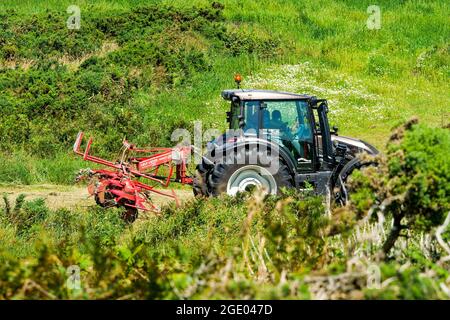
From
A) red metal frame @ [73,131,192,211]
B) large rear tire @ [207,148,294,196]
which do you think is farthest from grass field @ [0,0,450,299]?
large rear tire @ [207,148,294,196]

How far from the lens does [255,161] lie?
10.3m

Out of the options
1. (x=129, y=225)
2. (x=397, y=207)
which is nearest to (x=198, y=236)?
(x=129, y=225)

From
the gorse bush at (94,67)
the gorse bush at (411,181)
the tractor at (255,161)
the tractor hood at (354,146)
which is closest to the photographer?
the gorse bush at (411,181)

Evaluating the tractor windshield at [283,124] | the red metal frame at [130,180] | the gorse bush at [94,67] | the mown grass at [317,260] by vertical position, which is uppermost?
the gorse bush at [94,67]

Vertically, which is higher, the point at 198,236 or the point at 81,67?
the point at 81,67

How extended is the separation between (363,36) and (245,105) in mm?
15627

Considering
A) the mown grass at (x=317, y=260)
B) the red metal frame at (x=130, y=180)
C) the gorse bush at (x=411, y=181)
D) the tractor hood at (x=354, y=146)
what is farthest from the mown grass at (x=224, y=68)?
the gorse bush at (x=411, y=181)

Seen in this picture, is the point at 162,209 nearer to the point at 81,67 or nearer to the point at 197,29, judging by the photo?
the point at 81,67

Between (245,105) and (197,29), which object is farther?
(197,29)

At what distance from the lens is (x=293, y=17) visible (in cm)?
2672

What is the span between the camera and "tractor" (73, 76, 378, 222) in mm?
10219

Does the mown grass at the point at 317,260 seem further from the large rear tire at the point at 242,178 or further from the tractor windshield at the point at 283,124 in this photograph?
the tractor windshield at the point at 283,124

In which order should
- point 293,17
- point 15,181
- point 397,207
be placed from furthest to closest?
1. point 293,17
2. point 15,181
3. point 397,207

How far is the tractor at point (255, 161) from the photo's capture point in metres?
10.2
